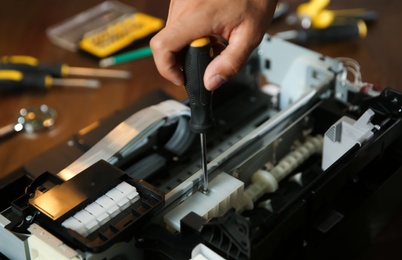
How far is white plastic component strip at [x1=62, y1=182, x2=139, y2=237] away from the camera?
2.75 feet

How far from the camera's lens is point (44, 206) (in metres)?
0.86

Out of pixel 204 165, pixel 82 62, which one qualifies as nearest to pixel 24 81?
pixel 82 62

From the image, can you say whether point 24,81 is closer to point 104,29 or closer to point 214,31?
point 104,29

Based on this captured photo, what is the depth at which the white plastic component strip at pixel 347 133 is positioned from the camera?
1010mm

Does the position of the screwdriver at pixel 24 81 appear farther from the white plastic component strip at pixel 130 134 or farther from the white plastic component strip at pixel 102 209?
the white plastic component strip at pixel 102 209

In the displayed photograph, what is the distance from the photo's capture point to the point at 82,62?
5.31 ft

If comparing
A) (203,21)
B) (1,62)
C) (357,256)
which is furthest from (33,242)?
(1,62)

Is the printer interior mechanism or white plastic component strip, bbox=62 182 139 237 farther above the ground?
white plastic component strip, bbox=62 182 139 237

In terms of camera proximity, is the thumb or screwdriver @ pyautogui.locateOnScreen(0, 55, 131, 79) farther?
screwdriver @ pyautogui.locateOnScreen(0, 55, 131, 79)

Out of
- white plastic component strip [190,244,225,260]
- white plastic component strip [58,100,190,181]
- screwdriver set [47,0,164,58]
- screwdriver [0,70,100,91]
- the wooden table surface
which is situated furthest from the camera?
screwdriver set [47,0,164,58]

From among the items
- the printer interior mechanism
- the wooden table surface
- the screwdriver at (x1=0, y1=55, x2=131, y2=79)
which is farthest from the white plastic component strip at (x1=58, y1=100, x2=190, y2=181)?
the screwdriver at (x1=0, y1=55, x2=131, y2=79)

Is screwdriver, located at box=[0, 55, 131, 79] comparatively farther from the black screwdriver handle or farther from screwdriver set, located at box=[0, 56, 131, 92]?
the black screwdriver handle

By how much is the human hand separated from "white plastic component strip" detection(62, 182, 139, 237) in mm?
159

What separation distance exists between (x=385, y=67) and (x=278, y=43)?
16.1 inches
